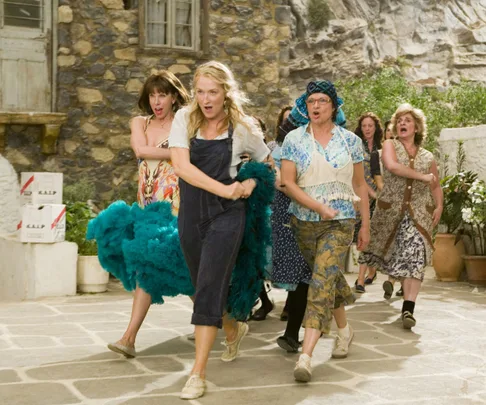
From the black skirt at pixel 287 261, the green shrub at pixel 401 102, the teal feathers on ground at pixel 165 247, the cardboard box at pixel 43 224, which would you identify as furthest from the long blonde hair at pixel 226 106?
the green shrub at pixel 401 102

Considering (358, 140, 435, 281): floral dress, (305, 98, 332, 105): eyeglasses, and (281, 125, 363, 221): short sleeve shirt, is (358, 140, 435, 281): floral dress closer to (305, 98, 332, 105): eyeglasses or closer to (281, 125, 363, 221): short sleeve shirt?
(281, 125, 363, 221): short sleeve shirt

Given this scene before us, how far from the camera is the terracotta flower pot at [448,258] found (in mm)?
8910

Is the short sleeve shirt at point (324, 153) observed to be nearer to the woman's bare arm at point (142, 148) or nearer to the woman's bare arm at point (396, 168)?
the woman's bare arm at point (142, 148)

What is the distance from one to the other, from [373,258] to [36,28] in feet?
17.9

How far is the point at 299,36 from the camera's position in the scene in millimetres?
21656

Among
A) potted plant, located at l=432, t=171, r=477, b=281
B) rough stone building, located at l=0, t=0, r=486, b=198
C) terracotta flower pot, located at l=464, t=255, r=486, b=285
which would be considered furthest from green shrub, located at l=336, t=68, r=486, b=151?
terracotta flower pot, located at l=464, t=255, r=486, b=285

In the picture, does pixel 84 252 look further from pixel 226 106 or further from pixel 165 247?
pixel 226 106

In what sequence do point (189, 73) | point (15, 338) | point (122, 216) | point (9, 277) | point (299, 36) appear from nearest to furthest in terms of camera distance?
point (122, 216), point (15, 338), point (9, 277), point (189, 73), point (299, 36)

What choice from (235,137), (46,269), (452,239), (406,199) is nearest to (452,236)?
(452,239)

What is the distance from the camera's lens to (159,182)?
5.04 meters

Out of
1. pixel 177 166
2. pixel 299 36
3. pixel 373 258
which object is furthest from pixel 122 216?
pixel 299 36

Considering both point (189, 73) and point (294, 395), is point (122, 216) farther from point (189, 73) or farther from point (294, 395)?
point (189, 73)

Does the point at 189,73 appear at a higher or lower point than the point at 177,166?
higher

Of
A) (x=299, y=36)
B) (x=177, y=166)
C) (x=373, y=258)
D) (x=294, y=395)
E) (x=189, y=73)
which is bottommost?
(x=294, y=395)
